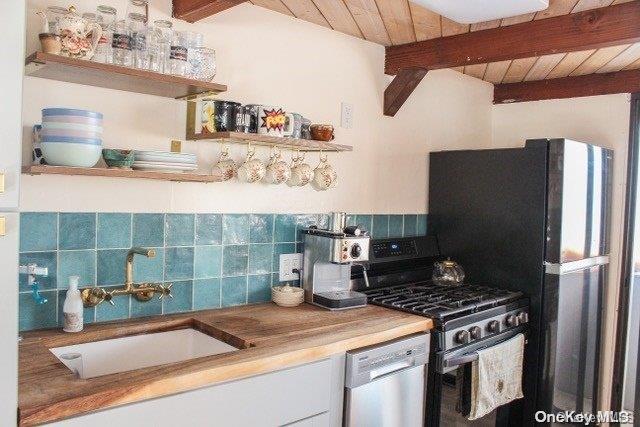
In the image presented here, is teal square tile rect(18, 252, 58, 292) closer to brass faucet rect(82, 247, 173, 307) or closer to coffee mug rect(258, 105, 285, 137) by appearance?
brass faucet rect(82, 247, 173, 307)

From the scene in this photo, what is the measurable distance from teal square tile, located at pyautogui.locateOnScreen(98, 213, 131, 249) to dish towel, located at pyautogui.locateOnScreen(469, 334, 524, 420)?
1560 mm

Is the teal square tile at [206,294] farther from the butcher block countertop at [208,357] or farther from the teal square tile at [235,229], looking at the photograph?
the teal square tile at [235,229]

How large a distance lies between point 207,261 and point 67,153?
2.49 feet

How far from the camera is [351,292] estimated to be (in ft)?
8.09

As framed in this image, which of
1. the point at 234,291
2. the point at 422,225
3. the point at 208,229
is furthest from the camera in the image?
the point at 422,225

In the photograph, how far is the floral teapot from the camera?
1.57 metres

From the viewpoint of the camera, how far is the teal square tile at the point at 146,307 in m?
1.98

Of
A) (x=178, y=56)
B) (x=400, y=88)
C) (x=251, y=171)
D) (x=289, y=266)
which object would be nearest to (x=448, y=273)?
(x=289, y=266)

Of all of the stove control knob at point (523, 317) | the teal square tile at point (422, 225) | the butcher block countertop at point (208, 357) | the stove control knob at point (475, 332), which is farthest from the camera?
the teal square tile at point (422, 225)

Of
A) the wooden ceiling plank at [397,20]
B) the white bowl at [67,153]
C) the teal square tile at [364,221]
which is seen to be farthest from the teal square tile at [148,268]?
the wooden ceiling plank at [397,20]

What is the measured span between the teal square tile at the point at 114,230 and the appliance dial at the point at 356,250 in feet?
3.06

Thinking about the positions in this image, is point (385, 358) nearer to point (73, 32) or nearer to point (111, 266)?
point (111, 266)

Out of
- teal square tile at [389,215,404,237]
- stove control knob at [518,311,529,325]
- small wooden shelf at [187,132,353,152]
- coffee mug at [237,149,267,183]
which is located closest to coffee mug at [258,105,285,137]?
small wooden shelf at [187,132,353,152]

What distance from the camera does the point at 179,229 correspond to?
6.80 feet
